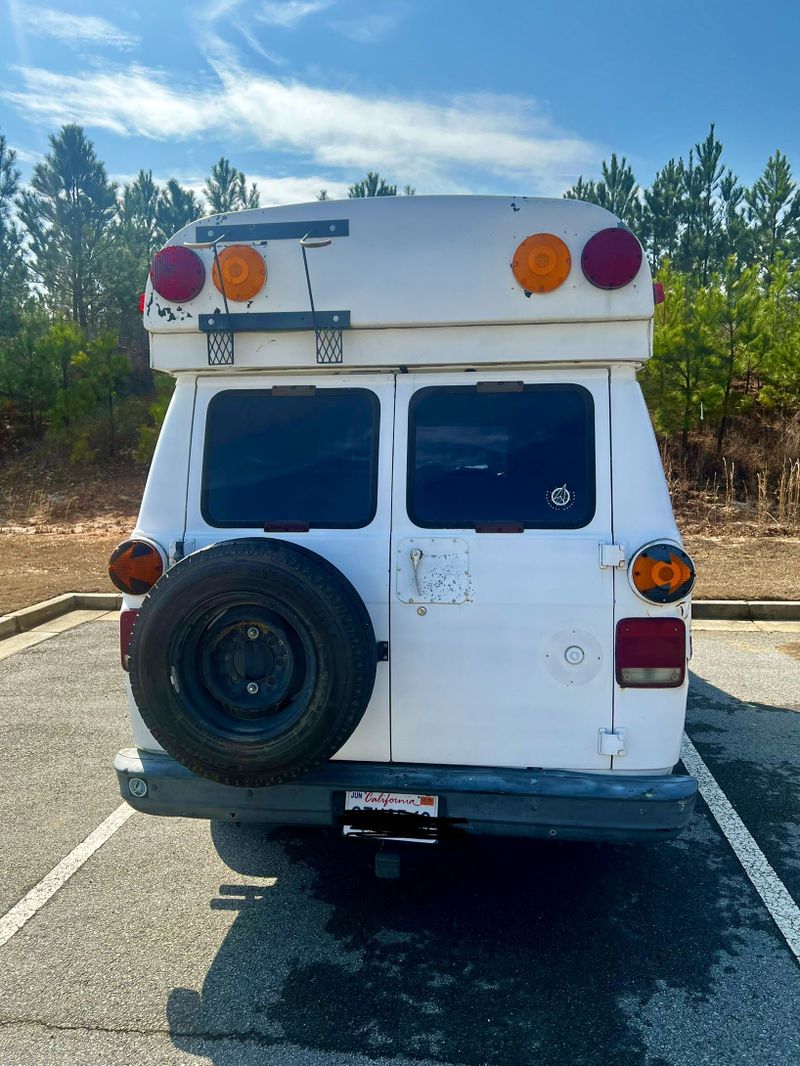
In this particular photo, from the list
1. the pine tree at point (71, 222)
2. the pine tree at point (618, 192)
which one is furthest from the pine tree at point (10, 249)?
the pine tree at point (618, 192)

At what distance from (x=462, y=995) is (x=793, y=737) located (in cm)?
344

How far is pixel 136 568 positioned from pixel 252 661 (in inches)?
24.9

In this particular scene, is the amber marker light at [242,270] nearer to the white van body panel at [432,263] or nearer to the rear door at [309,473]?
the white van body panel at [432,263]

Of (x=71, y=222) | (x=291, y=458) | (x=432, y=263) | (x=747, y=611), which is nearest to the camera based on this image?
(x=432, y=263)

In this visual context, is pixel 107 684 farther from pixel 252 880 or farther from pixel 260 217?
pixel 260 217

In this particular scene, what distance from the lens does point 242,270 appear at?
3.26 meters

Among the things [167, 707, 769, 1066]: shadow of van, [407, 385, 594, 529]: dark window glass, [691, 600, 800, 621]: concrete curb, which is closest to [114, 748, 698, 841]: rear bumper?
[167, 707, 769, 1066]: shadow of van

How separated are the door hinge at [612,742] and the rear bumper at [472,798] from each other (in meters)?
0.09

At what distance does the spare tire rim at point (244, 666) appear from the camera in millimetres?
2953

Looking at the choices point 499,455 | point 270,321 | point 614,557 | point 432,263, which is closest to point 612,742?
point 614,557

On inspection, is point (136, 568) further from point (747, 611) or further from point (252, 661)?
point (747, 611)

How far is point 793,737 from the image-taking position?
5465 mm

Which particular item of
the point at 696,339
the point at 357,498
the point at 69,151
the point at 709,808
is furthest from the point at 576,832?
the point at 69,151

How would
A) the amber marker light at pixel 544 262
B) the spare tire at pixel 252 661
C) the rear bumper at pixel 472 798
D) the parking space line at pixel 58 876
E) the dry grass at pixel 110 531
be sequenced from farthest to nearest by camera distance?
1. the dry grass at pixel 110 531
2. the parking space line at pixel 58 876
3. the amber marker light at pixel 544 262
4. the rear bumper at pixel 472 798
5. the spare tire at pixel 252 661
